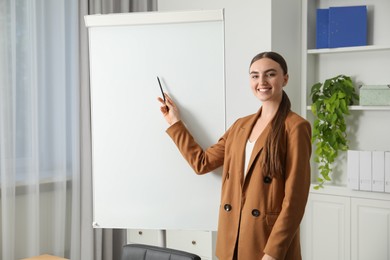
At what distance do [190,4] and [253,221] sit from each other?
2013 mm

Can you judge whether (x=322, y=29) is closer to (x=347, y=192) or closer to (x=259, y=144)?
(x=347, y=192)

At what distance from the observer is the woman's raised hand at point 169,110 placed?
2422 millimetres

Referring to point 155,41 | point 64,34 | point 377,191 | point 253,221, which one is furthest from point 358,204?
point 64,34

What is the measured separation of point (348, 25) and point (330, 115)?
60cm

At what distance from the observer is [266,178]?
220cm

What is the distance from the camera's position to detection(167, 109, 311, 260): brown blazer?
2150mm

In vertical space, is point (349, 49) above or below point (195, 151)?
above

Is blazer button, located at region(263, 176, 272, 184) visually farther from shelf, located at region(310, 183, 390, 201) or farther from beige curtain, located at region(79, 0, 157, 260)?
beige curtain, located at region(79, 0, 157, 260)

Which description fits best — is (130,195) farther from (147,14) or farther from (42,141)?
(42,141)

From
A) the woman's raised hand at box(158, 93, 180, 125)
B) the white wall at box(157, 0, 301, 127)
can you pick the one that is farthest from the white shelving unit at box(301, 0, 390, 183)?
the woman's raised hand at box(158, 93, 180, 125)

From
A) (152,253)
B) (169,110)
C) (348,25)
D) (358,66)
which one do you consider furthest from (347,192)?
(152,253)

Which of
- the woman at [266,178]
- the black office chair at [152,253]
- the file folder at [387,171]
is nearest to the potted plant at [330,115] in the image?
the file folder at [387,171]

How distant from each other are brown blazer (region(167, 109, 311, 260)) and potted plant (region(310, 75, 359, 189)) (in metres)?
1.33

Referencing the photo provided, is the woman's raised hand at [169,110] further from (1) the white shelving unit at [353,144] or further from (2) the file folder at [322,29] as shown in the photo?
(2) the file folder at [322,29]
